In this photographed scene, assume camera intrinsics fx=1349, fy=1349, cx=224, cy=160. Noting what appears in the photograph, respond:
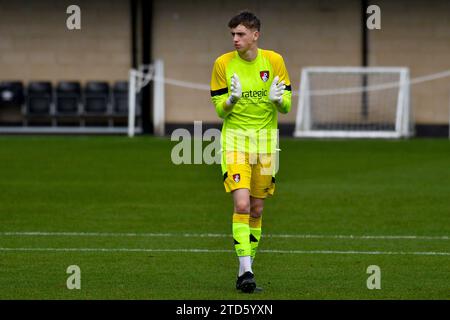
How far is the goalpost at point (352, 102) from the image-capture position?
35406 millimetres

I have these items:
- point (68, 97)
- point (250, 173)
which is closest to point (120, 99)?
point (68, 97)

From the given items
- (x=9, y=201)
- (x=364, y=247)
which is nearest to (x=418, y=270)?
(x=364, y=247)

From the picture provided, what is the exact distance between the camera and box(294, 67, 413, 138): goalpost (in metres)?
35.4

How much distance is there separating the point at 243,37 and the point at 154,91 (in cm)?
2677

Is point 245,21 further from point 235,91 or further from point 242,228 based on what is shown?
point 242,228

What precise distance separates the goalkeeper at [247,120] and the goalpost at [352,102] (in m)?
23.5

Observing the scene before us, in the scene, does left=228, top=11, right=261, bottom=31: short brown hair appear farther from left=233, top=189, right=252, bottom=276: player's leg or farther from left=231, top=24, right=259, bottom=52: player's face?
left=233, top=189, right=252, bottom=276: player's leg

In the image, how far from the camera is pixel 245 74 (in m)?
11.5

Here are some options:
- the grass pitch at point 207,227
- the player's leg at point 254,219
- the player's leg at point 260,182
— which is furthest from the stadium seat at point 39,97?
the player's leg at point 260,182

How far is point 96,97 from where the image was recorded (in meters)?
37.7

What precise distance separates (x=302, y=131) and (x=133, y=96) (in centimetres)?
454

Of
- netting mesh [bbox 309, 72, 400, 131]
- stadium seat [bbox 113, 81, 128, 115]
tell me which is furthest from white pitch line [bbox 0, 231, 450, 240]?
stadium seat [bbox 113, 81, 128, 115]

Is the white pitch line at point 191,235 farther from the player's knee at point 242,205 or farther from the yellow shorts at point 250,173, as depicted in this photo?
the player's knee at point 242,205

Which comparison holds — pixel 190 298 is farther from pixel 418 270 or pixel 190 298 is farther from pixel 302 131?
pixel 302 131
